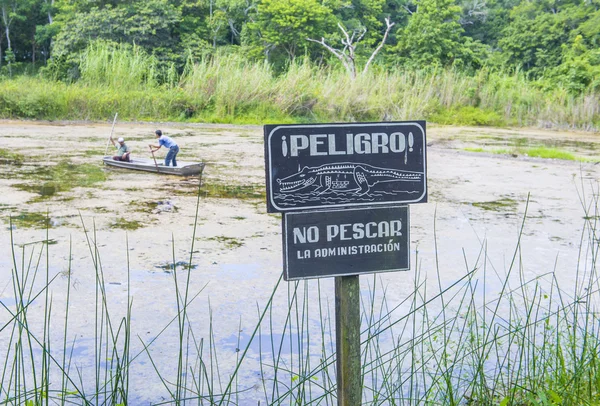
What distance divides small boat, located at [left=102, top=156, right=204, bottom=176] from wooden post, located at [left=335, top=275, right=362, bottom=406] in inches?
253

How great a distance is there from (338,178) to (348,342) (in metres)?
0.37

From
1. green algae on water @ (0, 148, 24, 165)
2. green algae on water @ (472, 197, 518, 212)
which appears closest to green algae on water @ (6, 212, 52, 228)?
green algae on water @ (0, 148, 24, 165)

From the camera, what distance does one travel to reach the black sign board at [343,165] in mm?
1627

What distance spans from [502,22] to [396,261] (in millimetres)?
34112

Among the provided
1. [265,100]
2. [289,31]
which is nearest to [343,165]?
[265,100]

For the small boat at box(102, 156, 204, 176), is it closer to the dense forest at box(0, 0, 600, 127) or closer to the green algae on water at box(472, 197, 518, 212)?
the green algae on water at box(472, 197, 518, 212)

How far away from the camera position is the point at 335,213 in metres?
1.67

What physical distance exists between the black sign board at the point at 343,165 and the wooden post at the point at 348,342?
0.20 m

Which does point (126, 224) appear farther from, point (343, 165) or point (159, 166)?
point (343, 165)

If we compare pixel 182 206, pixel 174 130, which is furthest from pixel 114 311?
pixel 174 130

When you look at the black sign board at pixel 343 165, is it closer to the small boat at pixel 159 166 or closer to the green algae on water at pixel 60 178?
the green algae on water at pixel 60 178

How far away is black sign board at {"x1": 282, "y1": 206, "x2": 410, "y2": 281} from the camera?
163cm

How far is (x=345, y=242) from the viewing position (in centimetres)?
168

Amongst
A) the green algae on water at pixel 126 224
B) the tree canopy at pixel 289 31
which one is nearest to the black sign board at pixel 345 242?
the green algae on water at pixel 126 224
